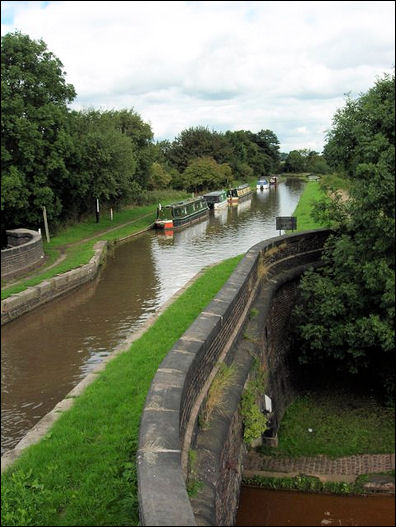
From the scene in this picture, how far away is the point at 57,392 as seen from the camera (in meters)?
7.25

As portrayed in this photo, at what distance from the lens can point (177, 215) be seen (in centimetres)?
3212

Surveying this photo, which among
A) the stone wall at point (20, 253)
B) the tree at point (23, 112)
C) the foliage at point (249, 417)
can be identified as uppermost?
the tree at point (23, 112)

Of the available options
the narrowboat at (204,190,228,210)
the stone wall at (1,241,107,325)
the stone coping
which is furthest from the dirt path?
the narrowboat at (204,190,228,210)

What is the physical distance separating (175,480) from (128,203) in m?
34.7

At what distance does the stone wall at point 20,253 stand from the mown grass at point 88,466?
6.24 feet

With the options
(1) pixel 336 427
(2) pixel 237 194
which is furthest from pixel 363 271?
(2) pixel 237 194

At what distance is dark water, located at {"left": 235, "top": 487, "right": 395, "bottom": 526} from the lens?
6391mm

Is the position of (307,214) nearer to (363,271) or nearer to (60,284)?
(60,284)

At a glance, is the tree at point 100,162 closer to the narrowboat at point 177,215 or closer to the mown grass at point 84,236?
the mown grass at point 84,236

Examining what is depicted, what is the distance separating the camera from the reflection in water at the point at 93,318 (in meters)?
5.69

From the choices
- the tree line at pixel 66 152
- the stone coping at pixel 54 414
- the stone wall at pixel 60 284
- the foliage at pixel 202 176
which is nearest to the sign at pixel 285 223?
the stone wall at pixel 60 284

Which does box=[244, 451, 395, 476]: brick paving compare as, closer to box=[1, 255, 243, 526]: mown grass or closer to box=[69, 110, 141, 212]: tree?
box=[1, 255, 243, 526]: mown grass

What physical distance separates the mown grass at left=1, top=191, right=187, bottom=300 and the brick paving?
4791mm

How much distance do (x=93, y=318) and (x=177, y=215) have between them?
2115 centimetres
